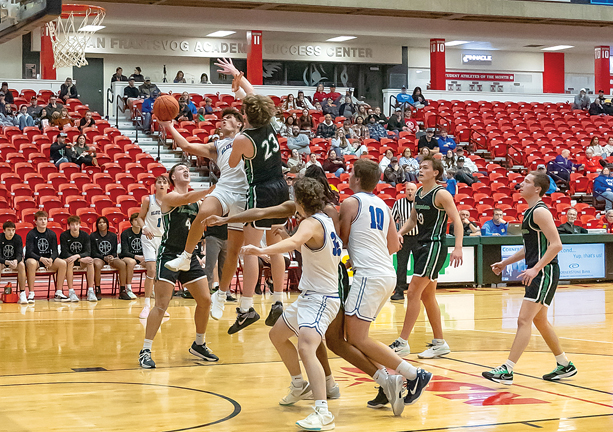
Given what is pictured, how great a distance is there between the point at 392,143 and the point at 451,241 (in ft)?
23.8

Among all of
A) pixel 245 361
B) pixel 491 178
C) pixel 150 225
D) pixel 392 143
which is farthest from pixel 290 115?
pixel 245 361

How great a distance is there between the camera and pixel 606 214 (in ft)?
61.2

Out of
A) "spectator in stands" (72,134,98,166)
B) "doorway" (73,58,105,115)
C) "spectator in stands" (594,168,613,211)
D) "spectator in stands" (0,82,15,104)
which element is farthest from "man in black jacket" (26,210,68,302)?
"doorway" (73,58,105,115)

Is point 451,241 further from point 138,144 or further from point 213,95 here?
point 213,95

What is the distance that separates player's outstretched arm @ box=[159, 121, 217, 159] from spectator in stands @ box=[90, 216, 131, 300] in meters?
6.82

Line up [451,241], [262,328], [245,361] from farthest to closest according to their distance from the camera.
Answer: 1. [451,241]
2. [262,328]
3. [245,361]

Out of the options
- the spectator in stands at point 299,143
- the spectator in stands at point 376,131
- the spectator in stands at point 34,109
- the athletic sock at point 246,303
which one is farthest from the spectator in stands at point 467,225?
the spectator in stands at point 34,109

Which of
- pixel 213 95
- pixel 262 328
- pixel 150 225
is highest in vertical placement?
pixel 213 95

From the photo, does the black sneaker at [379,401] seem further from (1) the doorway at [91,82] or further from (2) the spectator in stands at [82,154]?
(1) the doorway at [91,82]

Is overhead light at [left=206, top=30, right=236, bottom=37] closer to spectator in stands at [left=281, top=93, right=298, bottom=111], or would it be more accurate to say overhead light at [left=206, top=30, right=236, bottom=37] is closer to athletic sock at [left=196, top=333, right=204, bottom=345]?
spectator in stands at [left=281, top=93, right=298, bottom=111]

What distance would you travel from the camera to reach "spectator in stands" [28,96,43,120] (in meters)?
19.6

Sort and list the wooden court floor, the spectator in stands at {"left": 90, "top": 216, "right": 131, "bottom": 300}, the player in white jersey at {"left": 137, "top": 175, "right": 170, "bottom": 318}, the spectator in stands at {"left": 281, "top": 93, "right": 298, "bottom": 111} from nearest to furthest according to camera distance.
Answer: the wooden court floor → the player in white jersey at {"left": 137, "top": 175, "right": 170, "bottom": 318} → the spectator in stands at {"left": 90, "top": 216, "right": 131, "bottom": 300} → the spectator in stands at {"left": 281, "top": 93, "right": 298, "bottom": 111}

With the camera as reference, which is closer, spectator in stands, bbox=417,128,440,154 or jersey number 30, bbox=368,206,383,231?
jersey number 30, bbox=368,206,383,231

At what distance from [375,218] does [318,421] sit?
154cm
